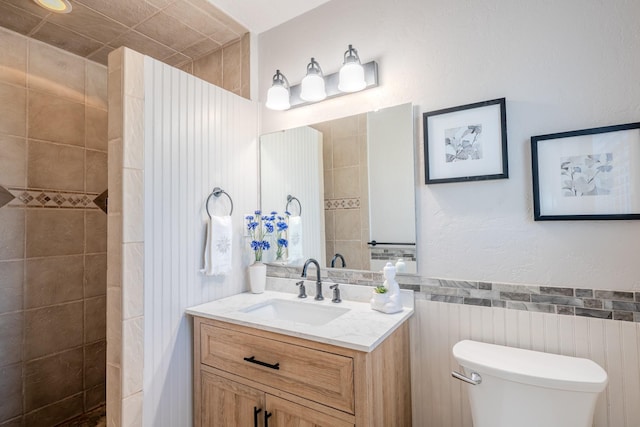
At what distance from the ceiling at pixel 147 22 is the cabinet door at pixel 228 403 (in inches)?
76.3

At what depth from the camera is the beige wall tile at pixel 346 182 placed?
165cm

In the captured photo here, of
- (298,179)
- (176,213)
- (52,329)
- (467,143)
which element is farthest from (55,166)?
(467,143)

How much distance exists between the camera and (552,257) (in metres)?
1.22

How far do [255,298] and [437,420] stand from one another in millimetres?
1046

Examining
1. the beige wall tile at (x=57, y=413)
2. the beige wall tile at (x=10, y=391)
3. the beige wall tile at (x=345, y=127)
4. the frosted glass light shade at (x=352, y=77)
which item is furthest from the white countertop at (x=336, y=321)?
the beige wall tile at (x=57, y=413)

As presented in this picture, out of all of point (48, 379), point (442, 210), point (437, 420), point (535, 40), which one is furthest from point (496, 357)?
point (48, 379)

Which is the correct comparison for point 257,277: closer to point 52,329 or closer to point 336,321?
point 336,321

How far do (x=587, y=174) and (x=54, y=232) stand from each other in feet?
9.26

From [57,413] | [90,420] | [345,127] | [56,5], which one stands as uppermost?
[56,5]

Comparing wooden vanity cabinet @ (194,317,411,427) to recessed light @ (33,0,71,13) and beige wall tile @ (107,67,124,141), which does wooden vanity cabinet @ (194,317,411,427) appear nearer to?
beige wall tile @ (107,67,124,141)

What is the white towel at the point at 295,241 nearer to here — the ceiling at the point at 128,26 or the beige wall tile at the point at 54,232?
the ceiling at the point at 128,26

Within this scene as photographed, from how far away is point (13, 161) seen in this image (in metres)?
1.85

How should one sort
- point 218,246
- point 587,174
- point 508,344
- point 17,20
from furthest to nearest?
point 17,20
point 218,246
point 508,344
point 587,174

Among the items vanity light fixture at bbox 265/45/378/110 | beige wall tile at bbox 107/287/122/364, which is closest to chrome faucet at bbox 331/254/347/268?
vanity light fixture at bbox 265/45/378/110
